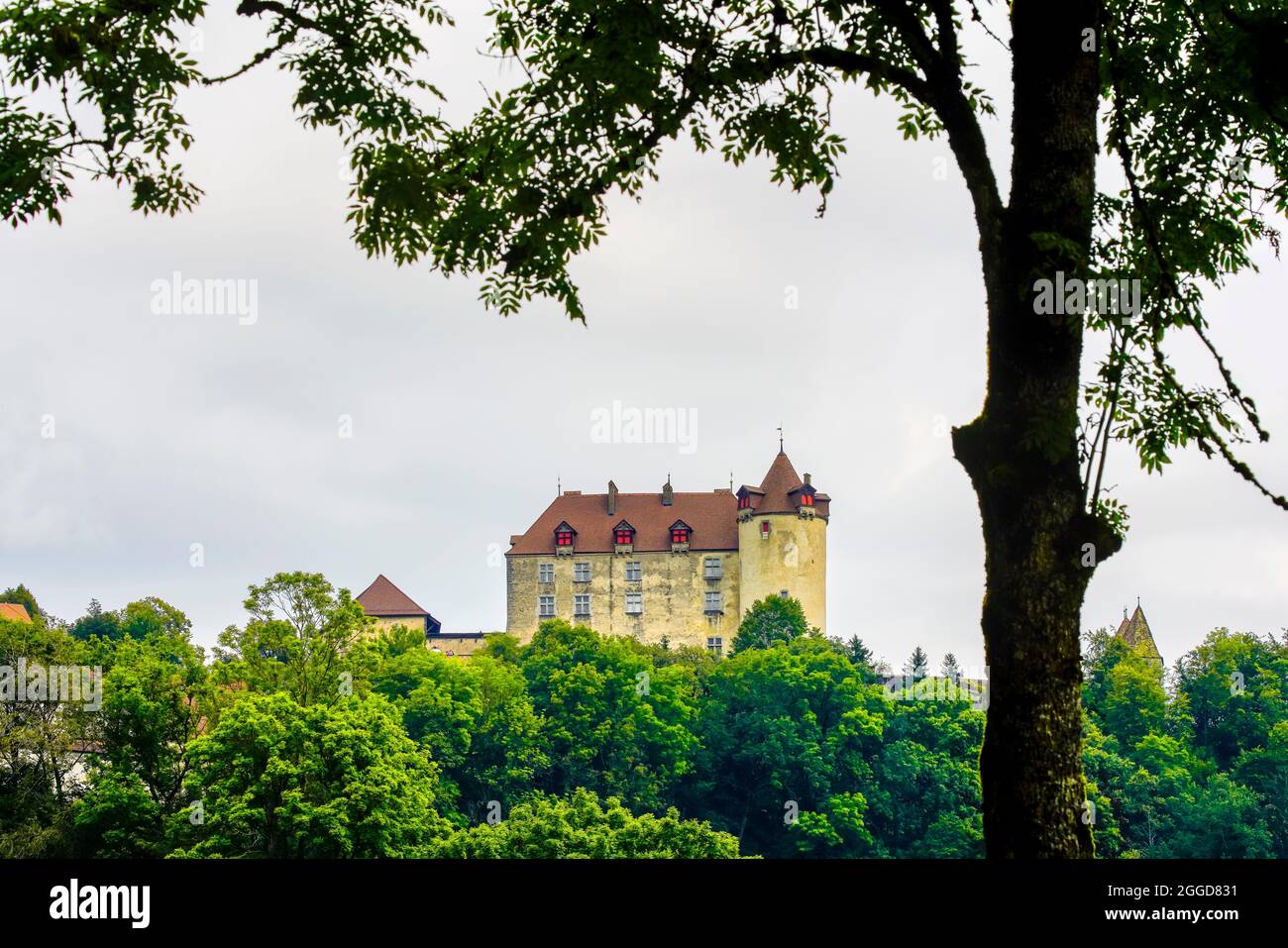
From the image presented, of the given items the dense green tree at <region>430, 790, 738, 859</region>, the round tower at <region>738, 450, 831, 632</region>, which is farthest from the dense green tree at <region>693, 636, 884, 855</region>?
the round tower at <region>738, 450, 831, 632</region>

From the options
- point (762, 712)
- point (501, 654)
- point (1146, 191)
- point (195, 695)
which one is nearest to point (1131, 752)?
point (762, 712)

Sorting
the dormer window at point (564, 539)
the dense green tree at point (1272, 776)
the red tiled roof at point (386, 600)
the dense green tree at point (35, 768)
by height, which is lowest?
the dense green tree at point (1272, 776)

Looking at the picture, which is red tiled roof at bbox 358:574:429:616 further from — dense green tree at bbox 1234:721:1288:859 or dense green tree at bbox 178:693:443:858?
dense green tree at bbox 178:693:443:858

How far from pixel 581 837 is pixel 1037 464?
40004 mm

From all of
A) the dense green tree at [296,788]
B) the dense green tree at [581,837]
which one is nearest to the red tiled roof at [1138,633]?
the dense green tree at [581,837]

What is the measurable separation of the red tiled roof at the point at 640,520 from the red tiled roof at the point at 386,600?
→ 820cm

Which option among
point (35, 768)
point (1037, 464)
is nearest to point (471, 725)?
point (35, 768)

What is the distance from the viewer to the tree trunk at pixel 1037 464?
6.66m

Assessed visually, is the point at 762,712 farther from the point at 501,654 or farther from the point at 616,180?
the point at 616,180

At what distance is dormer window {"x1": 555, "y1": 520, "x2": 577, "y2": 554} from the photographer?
346ft

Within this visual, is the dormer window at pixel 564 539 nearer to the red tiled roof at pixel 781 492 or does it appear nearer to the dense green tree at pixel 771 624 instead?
the red tiled roof at pixel 781 492

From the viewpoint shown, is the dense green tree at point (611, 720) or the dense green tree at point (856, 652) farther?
the dense green tree at point (856, 652)

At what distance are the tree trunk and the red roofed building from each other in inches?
3717

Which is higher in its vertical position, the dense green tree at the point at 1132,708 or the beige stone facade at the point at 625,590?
the beige stone facade at the point at 625,590
